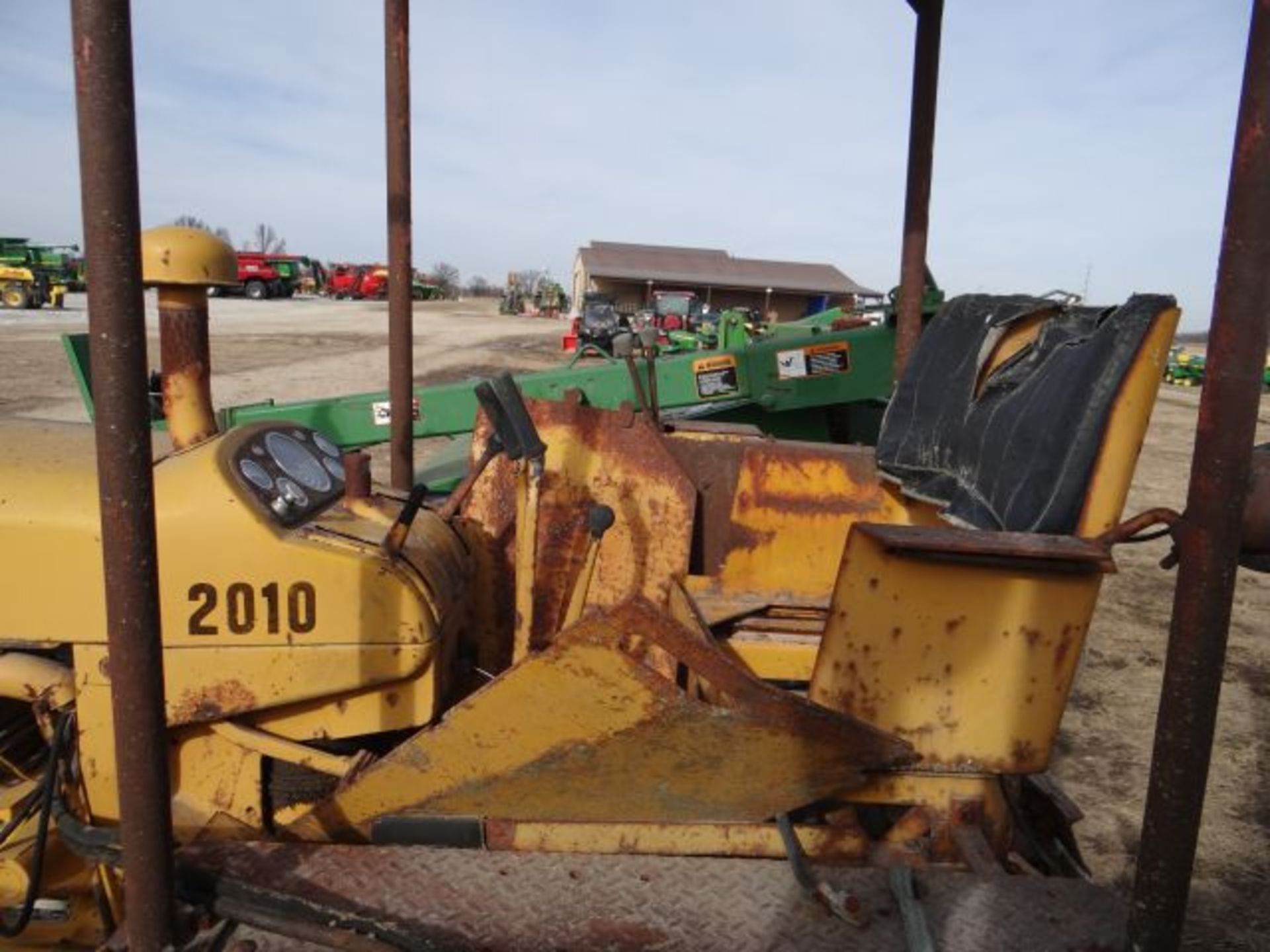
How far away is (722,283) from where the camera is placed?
114ft

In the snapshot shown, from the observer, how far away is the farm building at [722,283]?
3438cm

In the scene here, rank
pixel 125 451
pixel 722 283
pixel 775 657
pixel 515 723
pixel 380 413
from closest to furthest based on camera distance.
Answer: pixel 125 451 < pixel 515 723 < pixel 775 657 < pixel 380 413 < pixel 722 283

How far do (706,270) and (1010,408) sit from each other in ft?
117

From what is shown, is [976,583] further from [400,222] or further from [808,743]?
[400,222]

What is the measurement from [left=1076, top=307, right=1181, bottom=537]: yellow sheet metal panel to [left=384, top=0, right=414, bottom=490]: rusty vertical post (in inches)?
84.9

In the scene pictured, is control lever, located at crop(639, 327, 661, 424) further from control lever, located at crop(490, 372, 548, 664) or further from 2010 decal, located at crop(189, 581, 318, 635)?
2010 decal, located at crop(189, 581, 318, 635)

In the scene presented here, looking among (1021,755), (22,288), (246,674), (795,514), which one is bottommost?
(1021,755)

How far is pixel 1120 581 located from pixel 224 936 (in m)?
6.21

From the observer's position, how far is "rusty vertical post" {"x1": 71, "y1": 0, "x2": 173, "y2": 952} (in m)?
1.12

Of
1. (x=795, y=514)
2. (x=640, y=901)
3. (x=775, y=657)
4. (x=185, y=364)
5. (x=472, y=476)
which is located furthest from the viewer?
(x=795, y=514)

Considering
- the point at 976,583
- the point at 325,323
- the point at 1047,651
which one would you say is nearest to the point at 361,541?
the point at 976,583

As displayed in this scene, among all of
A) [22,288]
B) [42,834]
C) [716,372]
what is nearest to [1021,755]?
[42,834]

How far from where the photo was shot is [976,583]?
1.72m

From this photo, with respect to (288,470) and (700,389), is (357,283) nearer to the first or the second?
(700,389)
